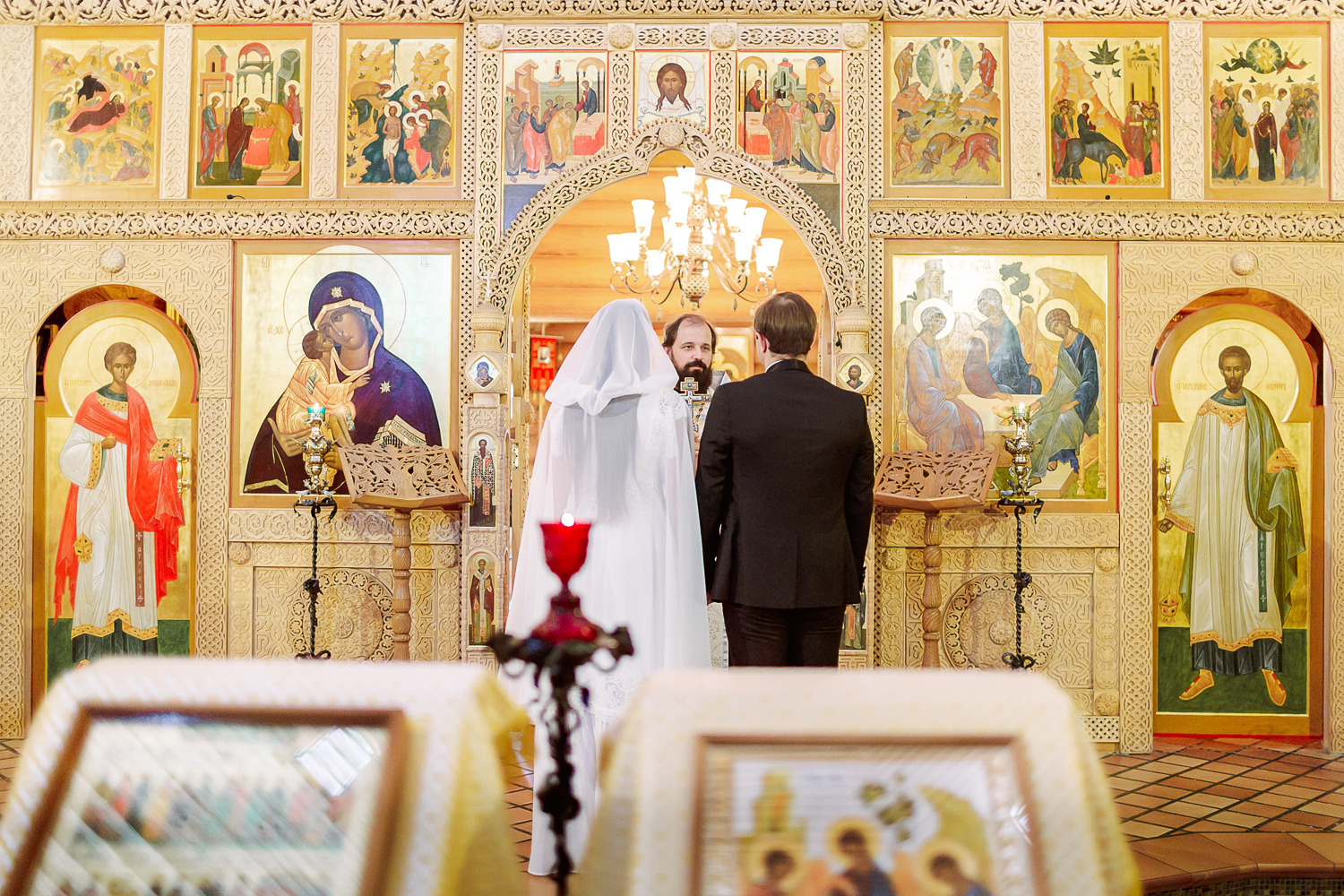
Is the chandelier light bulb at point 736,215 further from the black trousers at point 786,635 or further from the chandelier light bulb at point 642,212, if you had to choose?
the black trousers at point 786,635

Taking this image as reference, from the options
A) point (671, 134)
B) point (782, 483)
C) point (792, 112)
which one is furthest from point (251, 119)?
point (782, 483)

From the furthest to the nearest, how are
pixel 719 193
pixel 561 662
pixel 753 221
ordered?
1. pixel 719 193
2. pixel 753 221
3. pixel 561 662

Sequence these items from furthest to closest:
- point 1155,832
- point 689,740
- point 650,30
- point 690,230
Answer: point 690,230 < point 650,30 < point 1155,832 < point 689,740

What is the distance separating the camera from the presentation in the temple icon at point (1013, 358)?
6074 millimetres

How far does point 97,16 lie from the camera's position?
6246 millimetres

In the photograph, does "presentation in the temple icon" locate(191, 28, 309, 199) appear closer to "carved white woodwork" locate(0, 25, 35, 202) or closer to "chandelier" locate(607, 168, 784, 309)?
"carved white woodwork" locate(0, 25, 35, 202)

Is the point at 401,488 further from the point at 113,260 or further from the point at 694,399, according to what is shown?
→ the point at 113,260

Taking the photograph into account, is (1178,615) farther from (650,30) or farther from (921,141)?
(650,30)

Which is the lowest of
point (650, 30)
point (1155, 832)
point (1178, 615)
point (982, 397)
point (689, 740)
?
point (1155, 832)

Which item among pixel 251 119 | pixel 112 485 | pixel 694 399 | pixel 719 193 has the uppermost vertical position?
pixel 251 119

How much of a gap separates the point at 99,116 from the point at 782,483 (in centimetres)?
564

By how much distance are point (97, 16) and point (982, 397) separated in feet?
21.0

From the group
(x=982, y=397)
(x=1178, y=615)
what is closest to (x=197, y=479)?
(x=982, y=397)

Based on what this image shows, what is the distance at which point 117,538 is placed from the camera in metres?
6.20
